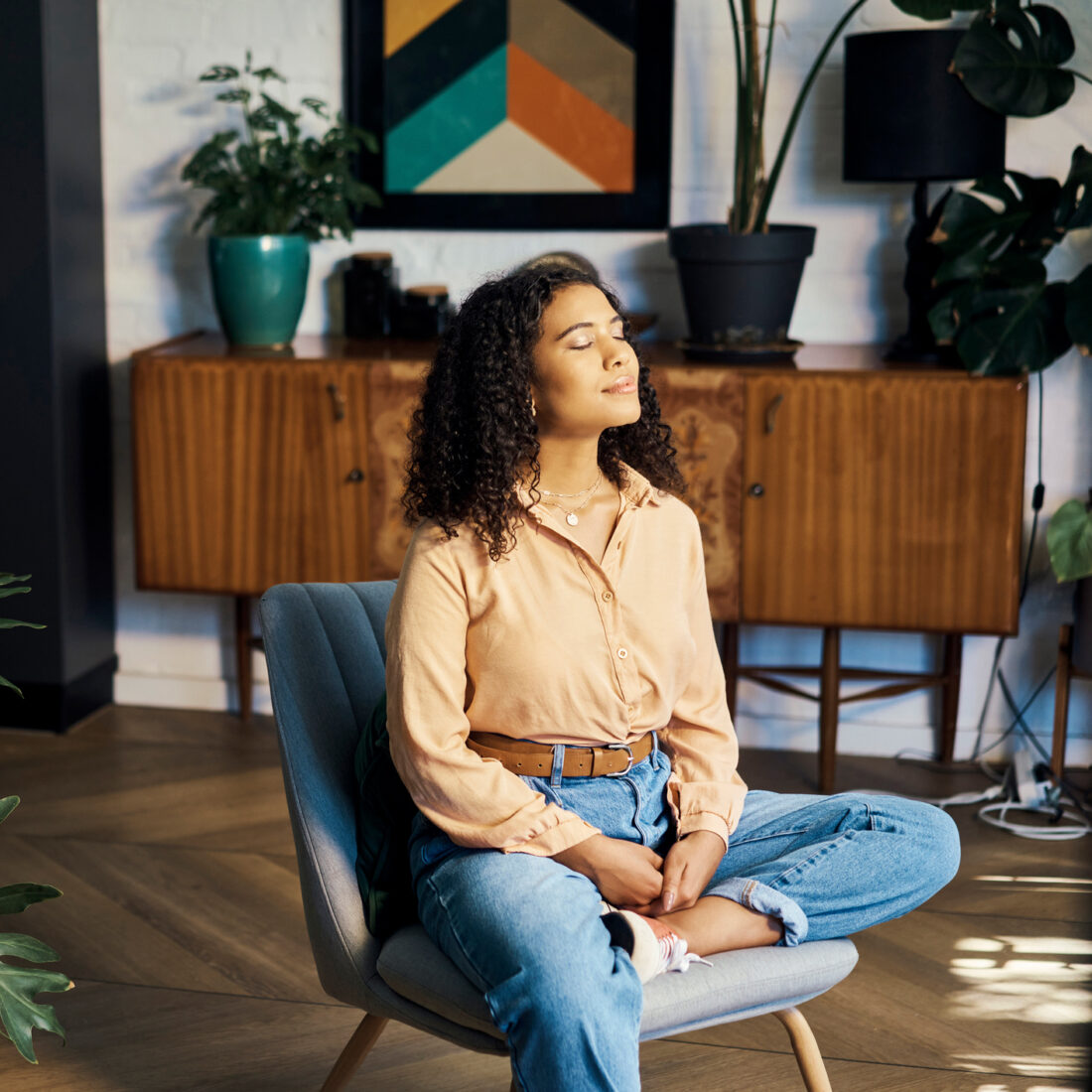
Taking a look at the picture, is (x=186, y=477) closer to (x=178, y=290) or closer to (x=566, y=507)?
(x=178, y=290)

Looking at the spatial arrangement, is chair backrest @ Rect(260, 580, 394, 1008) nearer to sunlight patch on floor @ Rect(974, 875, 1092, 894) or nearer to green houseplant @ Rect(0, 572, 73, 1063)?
green houseplant @ Rect(0, 572, 73, 1063)

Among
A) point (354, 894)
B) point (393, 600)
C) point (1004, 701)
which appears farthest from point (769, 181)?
point (354, 894)

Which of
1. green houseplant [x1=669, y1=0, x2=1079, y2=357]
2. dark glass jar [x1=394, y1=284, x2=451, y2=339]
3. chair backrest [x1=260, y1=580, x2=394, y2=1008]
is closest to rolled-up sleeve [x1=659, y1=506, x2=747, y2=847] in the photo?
chair backrest [x1=260, y1=580, x2=394, y2=1008]

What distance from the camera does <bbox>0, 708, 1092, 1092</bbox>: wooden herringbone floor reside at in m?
2.12

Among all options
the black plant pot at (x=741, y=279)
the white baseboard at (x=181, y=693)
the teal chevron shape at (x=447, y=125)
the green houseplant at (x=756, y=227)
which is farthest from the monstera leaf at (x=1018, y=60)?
the white baseboard at (x=181, y=693)

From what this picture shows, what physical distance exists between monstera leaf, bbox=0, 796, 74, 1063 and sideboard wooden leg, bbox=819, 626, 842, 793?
2.02 m

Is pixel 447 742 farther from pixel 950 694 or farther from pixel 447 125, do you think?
pixel 447 125

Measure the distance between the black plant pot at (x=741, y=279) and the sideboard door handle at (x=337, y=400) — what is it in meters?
0.80

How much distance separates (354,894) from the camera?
5.46 ft

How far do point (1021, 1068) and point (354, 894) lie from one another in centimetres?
110

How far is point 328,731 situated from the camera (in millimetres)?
1768

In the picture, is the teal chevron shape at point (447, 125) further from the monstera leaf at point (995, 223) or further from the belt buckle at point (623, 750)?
the belt buckle at point (623, 750)

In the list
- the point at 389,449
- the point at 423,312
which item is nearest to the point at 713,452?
the point at 389,449

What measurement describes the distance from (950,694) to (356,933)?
210cm
